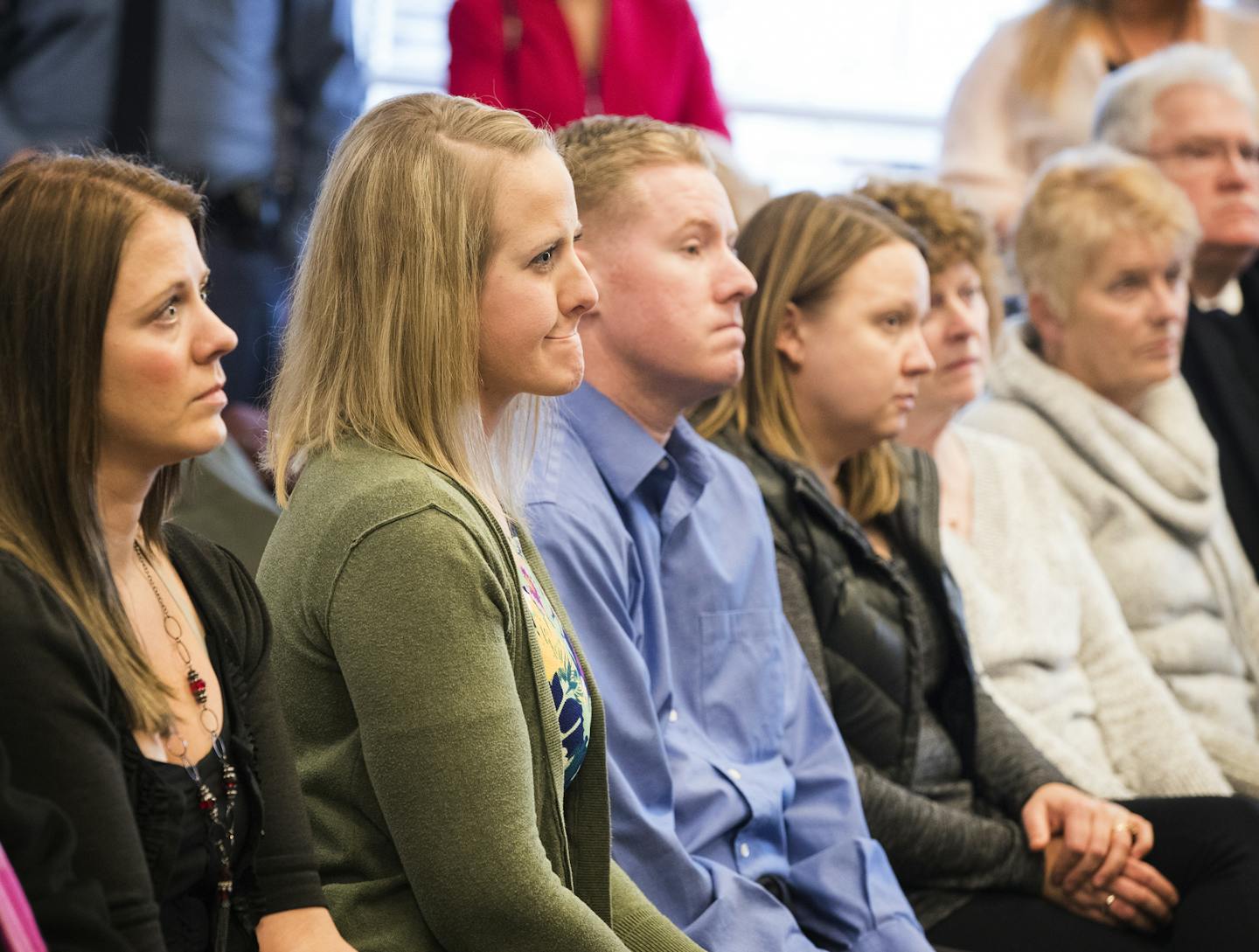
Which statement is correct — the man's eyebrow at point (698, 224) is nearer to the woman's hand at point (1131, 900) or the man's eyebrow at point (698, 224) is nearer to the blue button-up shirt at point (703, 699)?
the blue button-up shirt at point (703, 699)

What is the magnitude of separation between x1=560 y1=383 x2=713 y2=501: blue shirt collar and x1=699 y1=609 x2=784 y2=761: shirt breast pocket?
0.56ft

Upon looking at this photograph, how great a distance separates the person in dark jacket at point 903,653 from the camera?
1963 mm

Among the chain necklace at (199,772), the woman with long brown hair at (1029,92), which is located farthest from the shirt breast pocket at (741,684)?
the woman with long brown hair at (1029,92)

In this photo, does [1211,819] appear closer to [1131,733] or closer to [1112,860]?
[1112,860]

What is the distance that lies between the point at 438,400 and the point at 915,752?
956 mm

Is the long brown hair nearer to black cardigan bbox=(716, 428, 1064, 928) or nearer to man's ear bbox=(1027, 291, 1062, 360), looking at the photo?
black cardigan bbox=(716, 428, 1064, 928)

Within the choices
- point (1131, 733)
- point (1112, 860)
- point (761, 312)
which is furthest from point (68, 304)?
point (1131, 733)

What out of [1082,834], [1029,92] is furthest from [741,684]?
[1029,92]

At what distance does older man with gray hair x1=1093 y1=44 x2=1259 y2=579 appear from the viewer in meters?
3.18

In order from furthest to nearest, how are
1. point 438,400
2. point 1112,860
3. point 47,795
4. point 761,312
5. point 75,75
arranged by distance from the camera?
point 75,75, point 761,312, point 1112,860, point 438,400, point 47,795

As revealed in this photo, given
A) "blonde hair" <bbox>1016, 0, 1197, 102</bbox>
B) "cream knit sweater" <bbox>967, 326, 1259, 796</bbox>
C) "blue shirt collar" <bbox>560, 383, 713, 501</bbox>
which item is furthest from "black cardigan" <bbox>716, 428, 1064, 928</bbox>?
"blonde hair" <bbox>1016, 0, 1197, 102</bbox>

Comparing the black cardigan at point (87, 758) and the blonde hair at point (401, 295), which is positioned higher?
the blonde hair at point (401, 295)

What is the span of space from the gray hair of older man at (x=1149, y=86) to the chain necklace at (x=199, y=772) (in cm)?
258

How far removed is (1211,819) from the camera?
202 centimetres
